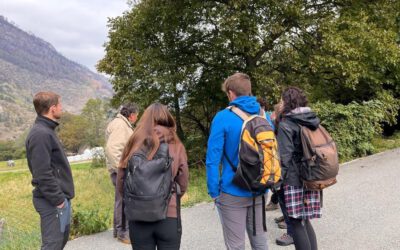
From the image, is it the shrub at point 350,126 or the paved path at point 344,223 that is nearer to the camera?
the paved path at point 344,223

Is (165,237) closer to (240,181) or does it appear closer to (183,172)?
(183,172)

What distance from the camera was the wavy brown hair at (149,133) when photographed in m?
3.08

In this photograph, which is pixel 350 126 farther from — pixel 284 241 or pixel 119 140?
pixel 119 140

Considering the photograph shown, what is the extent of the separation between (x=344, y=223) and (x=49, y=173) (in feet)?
13.8

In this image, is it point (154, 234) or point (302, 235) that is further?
point (302, 235)

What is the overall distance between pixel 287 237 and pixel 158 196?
2.58 metres

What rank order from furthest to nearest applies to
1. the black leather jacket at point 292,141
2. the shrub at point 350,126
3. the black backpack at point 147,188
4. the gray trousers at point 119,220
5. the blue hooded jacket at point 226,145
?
the shrub at point 350,126 < the gray trousers at point 119,220 < the black leather jacket at point 292,141 < the blue hooded jacket at point 226,145 < the black backpack at point 147,188

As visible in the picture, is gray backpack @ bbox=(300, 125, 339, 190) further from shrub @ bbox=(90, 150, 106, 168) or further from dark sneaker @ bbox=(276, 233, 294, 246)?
shrub @ bbox=(90, 150, 106, 168)

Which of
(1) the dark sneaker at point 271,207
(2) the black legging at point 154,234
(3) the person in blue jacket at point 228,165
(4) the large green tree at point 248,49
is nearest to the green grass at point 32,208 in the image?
(1) the dark sneaker at point 271,207

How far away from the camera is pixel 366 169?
9.74 meters

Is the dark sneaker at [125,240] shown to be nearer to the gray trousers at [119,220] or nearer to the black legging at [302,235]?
the gray trousers at [119,220]

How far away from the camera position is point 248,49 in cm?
1298

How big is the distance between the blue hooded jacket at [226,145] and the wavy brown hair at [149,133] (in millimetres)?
377

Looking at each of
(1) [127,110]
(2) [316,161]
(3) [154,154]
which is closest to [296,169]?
(2) [316,161]
